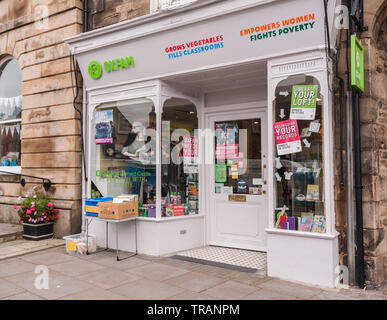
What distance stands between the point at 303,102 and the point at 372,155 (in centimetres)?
115

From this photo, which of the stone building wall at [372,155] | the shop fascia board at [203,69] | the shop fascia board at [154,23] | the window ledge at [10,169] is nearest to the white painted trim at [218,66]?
the shop fascia board at [203,69]

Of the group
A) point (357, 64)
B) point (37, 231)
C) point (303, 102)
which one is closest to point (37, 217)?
point (37, 231)

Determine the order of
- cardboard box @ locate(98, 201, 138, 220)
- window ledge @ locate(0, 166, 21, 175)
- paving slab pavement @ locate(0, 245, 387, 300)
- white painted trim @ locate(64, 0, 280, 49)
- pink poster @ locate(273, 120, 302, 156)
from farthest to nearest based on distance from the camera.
→ window ledge @ locate(0, 166, 21, 175) → cardboard box @ locate(98, 201, 138, 220) → white painted trim @ locate(64, 0, 280, 49) → pink poster @ locate(273, 120, 302, 156) → paving slab pavement @ locate(0, 245, 387, 300)

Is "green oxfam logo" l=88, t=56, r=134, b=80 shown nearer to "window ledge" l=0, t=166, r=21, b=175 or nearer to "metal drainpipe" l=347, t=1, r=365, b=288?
"window ledge" l=0, t=166, r=21, b=175

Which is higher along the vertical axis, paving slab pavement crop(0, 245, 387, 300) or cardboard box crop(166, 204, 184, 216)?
cardboard box crop(166, 204, 184, 216)

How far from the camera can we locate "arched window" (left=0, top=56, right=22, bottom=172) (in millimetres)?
9234

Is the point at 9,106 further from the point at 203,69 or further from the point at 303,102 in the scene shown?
the point at 303,102

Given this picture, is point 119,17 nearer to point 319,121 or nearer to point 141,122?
point 141,122

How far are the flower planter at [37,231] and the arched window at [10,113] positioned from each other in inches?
80.0

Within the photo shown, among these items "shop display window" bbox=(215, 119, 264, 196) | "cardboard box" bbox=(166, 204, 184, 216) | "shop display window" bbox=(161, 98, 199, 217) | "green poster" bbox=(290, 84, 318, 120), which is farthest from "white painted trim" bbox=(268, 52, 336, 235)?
"cardboard box" bbox=(166, 204, 184, 216)
